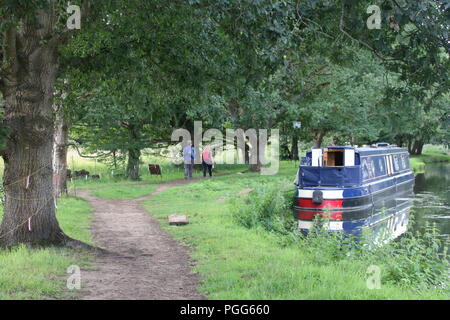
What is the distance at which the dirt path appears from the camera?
600 centimetres

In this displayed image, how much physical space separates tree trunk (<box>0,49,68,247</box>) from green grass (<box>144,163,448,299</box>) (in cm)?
259

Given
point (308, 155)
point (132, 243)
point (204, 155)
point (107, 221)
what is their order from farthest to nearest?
1. point (204, 155)
2. point (308, 155)
3. point (107, 221)
4. point (132, 243)

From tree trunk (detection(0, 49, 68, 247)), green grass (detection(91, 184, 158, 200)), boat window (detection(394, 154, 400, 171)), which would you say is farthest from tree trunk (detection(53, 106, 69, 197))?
boat window (detection(394, 154, 400, 171))

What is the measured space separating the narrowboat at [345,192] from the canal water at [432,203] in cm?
61

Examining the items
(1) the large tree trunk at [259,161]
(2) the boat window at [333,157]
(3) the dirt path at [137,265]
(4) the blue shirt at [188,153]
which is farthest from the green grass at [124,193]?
(1) the large tree trunk at [259,161]

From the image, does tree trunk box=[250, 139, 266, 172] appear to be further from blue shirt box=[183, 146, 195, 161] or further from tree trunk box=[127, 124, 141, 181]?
tree trunk box=[127, 124, 141, 181]

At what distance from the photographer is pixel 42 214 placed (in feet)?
26.0

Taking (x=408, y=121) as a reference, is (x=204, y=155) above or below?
below

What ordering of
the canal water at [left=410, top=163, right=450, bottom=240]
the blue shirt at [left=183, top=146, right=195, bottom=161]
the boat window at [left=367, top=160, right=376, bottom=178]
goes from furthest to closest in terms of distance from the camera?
the blue shirt at [left=183, top=146, right=195, bottom=161]
the boat window at [left=367, top=160, right=376, bottom=178]
the canal water at [left=410, top=163, right=450, bottom=240]

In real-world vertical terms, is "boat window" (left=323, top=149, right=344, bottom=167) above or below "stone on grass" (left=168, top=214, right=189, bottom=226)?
above

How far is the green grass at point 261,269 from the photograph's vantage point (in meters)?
5.69
